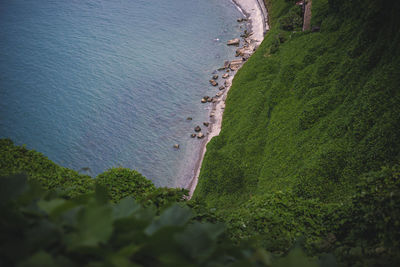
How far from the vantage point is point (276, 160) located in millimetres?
10977

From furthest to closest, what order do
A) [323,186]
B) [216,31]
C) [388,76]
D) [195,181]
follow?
[216,31], [195,181], [388,76], [323,186]

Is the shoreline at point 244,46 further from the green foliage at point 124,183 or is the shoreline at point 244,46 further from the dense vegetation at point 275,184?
the green foliage at point 124,183

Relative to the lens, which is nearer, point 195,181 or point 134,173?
point 134,173

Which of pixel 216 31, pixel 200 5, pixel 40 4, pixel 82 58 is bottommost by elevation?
pixel 82 58

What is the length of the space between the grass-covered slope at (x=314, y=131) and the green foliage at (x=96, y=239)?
3.80 m

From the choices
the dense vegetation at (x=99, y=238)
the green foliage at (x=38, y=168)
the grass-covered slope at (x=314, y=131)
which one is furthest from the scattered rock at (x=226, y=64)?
the dense vegetation at (x=99, y=238)

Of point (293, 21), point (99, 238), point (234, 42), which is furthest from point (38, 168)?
point (234, 42)

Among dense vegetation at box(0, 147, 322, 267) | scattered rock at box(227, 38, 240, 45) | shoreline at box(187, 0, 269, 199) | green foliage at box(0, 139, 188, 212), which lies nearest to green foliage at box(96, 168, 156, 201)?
green foliage at box(0, 139, 188, 212)

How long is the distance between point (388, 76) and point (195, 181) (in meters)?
9.05

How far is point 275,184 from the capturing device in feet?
31.7

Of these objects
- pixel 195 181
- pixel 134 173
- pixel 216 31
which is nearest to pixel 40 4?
pixel 216 31

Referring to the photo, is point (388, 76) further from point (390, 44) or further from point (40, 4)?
point (40, 4)

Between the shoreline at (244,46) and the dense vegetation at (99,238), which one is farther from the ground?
the shoreline at (244,46)

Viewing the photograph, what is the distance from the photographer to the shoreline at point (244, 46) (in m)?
15.5
